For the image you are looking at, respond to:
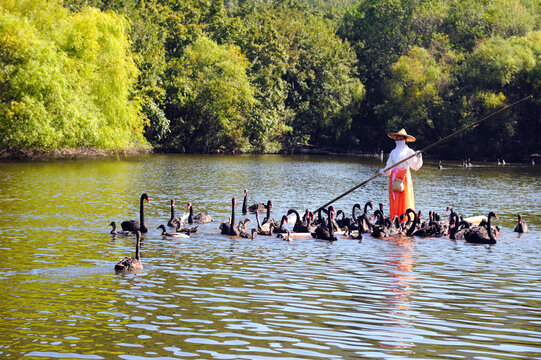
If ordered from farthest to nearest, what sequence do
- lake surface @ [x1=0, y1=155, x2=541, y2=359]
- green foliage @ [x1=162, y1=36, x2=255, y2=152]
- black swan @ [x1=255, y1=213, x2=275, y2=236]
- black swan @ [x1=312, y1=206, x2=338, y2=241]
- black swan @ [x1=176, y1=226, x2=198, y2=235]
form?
green foliage @ [x1=162, y1=36, x2=255, y2=152] → black swan @ [x1=255, y1=213, x2=275, y2=236] → black swan @ [x1=176, y1=226, x2=198, y2=235] → black swan @ [x1=312, y1=206, x2=338, y2=241] → lake surface @ [x1=0, y1=155, x2=541, y2=359]

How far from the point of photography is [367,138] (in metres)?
112

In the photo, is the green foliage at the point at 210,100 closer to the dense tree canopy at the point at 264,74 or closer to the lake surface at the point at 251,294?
the dense tree canopy at the point at 264,74

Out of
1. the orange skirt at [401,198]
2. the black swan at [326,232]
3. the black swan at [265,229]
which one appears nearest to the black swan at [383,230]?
the orange skirt at [401,198]

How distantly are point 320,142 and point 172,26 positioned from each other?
29.6m

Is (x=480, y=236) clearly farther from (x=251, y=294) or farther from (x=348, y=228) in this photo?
(x=251, y=294)

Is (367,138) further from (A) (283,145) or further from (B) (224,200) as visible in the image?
(B) (224,200)

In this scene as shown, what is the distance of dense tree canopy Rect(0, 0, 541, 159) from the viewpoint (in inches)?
2242

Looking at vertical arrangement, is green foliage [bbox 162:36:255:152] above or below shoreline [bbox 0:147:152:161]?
above

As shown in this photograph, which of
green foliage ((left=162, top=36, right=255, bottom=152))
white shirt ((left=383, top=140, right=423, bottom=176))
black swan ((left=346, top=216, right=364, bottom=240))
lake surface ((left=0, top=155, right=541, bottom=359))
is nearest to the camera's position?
lake surface ((left=0, top=155, right=541, bottom=359))

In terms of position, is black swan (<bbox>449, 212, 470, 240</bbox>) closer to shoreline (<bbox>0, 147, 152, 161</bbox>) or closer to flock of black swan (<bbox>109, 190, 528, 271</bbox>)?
flock of black swan (<bbox>109, 190, 528, 271</bbox>)

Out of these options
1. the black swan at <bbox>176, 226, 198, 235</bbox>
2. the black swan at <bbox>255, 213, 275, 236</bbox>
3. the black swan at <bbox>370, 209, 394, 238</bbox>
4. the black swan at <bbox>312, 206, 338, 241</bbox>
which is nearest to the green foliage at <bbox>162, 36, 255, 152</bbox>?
the black swan at <bbox>255, 213, 275, 236</bbox>

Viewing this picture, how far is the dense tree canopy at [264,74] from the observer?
56938 mm

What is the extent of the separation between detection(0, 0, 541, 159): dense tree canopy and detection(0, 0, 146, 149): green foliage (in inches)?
4.4

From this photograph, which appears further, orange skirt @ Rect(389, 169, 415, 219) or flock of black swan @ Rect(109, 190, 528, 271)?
orange skirt @ Rect(389, 169, 415, 219)
